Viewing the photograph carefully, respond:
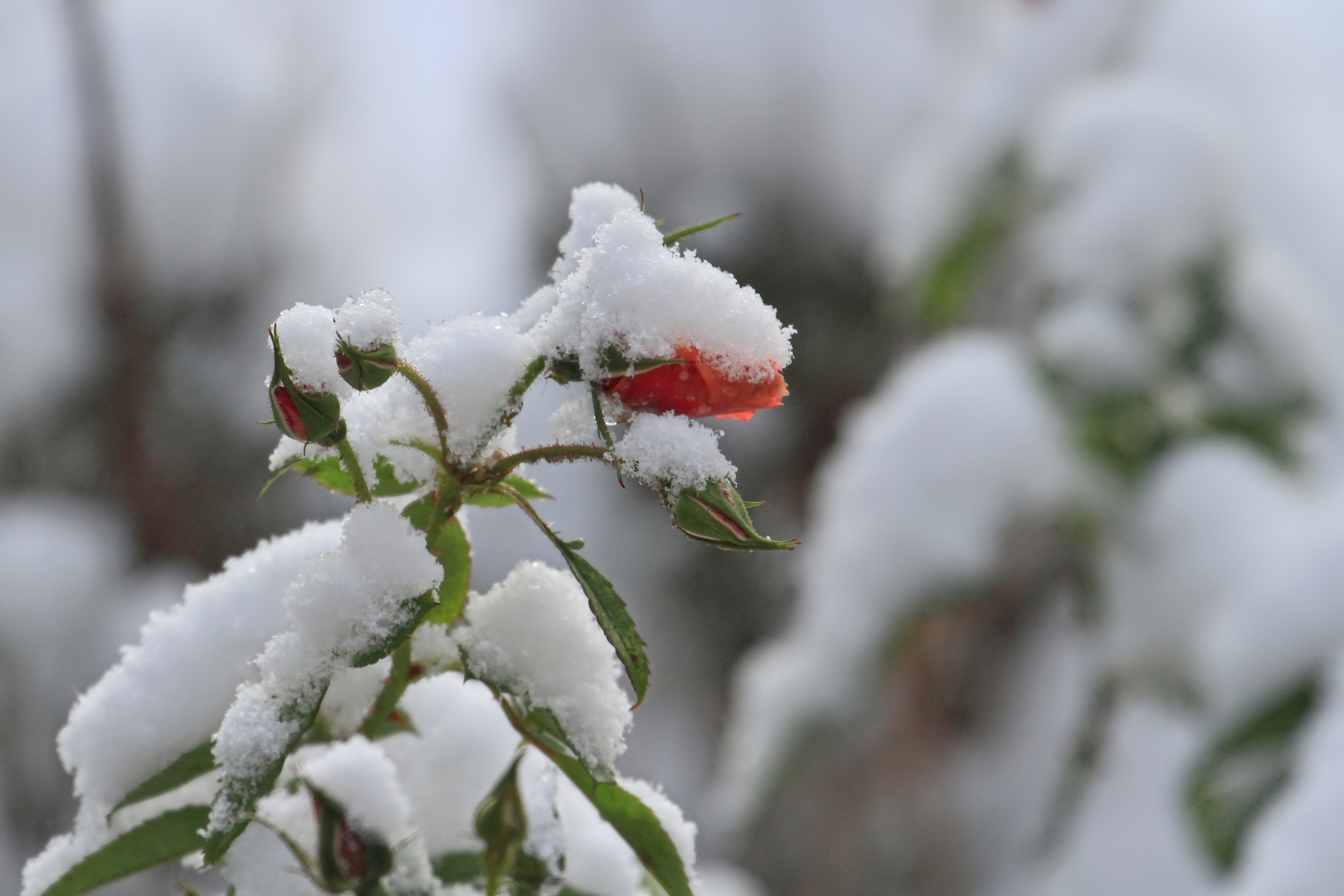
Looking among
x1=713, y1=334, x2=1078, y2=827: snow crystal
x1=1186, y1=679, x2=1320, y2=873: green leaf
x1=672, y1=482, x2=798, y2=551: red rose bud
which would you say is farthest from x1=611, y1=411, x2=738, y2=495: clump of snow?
x1=713, y1=334, x2=1078, y2=827: snow crystal

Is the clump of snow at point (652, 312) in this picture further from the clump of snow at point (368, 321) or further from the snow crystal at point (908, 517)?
the snow crystal at point (908, 517)

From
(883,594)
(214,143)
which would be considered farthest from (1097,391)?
(214,143)

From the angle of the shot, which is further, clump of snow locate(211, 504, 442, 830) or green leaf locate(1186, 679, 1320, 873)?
green leaf locate(1186, 679, 1320, 873)

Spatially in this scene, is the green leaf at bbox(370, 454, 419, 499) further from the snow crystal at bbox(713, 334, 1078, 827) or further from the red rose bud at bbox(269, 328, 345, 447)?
the snow crystal at bbox(713, 334, 1078, 827)

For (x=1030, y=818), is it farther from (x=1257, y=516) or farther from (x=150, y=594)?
(x=150, y=594)

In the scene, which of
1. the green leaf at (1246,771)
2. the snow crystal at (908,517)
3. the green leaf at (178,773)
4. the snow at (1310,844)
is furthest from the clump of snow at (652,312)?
the snow crystal at (908,517)

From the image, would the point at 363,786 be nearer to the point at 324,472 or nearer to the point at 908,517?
the point at 324,472
